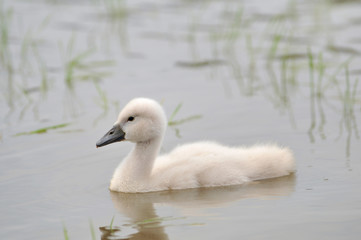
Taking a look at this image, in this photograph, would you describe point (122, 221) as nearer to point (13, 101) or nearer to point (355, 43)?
point (13, 101)

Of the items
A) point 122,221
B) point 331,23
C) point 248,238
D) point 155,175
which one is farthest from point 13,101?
point 331,23

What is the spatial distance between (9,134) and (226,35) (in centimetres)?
521

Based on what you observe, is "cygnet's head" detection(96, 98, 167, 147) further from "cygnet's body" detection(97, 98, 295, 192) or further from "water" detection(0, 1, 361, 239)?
"water" detection(0, 1, 361, 239)

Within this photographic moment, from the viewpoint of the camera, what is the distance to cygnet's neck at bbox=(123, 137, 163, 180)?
691 cm

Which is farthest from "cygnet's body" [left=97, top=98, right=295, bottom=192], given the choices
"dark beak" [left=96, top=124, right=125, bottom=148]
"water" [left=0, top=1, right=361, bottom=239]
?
"water" [left=0, top=1, right=361, bottom=239]

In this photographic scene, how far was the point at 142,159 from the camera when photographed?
695 cm

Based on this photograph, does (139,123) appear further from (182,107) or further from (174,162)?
(182,107)

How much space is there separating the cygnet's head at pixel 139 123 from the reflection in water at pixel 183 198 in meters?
0.53

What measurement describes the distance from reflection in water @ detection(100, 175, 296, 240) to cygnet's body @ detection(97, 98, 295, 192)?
8cm

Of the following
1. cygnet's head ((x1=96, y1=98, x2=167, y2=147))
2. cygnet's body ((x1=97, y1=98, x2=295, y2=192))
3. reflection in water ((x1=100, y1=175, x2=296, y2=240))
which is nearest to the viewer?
reflection in water ((x1=100, y1=175, x2=296, y2=240))

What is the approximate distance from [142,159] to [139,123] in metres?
0.32

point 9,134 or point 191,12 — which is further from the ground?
point 191,12

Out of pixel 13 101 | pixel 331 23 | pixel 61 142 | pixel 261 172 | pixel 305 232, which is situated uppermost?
pixel 331 23

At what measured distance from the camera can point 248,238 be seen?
18.3ft
